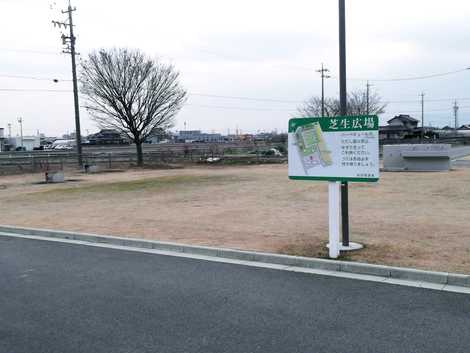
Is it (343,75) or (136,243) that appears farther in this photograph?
(136,243)

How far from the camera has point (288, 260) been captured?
6602mm

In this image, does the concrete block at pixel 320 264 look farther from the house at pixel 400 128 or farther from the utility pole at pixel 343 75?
the house at pixel 400 128

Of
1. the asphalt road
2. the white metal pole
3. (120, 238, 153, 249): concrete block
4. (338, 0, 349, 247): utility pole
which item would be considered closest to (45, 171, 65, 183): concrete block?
(120, 238, 153, 249): concrete block

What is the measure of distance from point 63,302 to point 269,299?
2.22 metres

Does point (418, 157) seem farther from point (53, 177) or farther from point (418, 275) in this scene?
point (418, 275)

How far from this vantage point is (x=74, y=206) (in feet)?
43.2

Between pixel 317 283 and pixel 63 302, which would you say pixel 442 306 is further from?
pixel 63 302

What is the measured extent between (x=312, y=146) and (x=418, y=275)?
2218 millimetres

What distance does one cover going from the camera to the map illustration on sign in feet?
22.0

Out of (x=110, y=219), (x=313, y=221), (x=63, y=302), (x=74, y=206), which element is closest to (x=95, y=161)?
(x=74, y=206)

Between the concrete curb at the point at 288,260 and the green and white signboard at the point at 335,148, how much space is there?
116 cm

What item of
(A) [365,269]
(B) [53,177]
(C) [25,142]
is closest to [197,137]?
(C) [25,142]

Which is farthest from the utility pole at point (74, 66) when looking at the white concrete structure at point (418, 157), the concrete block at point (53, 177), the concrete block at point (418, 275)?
the concrete block at point (418, 275)

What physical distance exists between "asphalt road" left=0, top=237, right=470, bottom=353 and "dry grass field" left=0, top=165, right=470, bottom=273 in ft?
3.92
